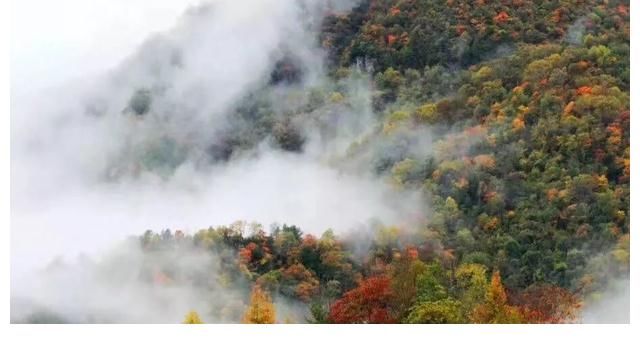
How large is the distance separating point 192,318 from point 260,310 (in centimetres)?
95

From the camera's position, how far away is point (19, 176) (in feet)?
62.4

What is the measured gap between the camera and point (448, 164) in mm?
18406

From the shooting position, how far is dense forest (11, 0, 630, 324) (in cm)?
1752

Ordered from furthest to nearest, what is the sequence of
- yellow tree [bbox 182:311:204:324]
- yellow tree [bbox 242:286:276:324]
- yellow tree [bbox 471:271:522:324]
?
yellow tree [bbox 182:311:204:324] → yellow tree [bbox 242:286:276:324] → yellow tree [bbox 471:271:522:324]

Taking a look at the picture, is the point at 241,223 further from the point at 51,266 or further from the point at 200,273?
the point at 51,266

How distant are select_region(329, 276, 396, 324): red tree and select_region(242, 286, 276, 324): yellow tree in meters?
0.82

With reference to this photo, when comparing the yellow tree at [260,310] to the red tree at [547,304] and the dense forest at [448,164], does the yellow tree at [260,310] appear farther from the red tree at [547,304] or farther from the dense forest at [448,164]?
the red tree at [547,304]

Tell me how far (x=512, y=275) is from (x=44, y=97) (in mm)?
7552

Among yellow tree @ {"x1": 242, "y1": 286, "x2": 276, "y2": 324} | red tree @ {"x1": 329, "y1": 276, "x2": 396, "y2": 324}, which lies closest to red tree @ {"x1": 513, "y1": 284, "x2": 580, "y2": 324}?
red tree @ {"x1": 329, "y1": 276, "x2": 396, "y2": 324}

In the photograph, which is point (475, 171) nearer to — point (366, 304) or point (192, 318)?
point (366, 304)

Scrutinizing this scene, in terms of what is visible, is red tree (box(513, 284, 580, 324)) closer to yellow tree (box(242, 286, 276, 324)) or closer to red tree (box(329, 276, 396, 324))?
red tree (box(329, 276, 396, 324))

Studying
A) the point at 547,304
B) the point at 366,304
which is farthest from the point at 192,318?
the point at 547,304

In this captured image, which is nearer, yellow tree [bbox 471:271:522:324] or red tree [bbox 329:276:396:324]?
yellow tree [bbox 471:271:522:324]

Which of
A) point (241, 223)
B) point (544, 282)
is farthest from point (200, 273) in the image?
point (544, 282)
